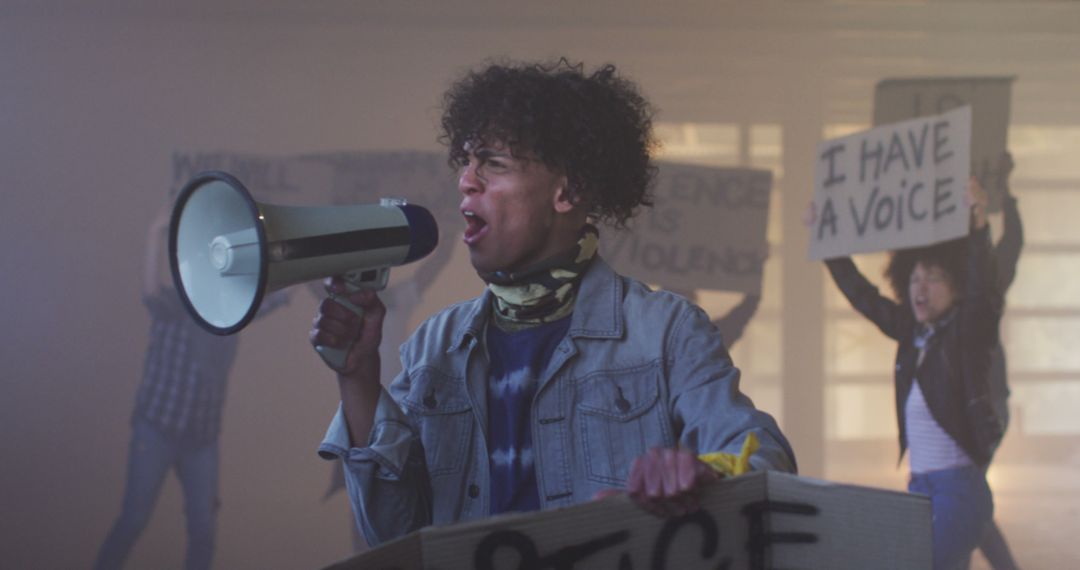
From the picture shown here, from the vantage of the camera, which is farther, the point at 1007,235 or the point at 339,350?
the point at 1007,235

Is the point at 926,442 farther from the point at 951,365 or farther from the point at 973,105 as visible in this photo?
the point at 973,105

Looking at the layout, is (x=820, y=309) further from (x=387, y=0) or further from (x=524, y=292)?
(x=524, y=292)

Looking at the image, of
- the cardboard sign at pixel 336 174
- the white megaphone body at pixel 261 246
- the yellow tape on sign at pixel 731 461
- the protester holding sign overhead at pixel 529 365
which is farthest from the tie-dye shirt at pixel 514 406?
the cardboard sign at pixel 336 174

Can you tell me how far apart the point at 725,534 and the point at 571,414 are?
424 millimetres

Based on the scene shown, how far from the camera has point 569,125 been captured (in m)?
1.81

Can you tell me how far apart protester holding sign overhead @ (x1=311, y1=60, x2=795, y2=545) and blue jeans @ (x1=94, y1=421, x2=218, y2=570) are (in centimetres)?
265

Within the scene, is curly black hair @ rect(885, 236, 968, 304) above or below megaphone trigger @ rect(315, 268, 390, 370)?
above

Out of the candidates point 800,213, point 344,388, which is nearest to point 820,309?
point 800,213

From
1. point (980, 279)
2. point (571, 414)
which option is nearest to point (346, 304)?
point (571, 414)

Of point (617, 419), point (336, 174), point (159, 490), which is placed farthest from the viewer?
point (336, 174)

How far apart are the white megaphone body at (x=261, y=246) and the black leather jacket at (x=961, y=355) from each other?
3.09m

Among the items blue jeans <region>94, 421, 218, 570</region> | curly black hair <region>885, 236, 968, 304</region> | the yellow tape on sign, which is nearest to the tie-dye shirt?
the yellow tape on sign

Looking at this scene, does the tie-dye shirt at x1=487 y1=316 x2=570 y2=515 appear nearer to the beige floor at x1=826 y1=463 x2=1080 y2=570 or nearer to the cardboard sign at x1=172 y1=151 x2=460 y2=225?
the cardboard sign at x1=172 y1=151 x2=460 y2=225

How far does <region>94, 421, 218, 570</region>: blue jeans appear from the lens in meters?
4.10
